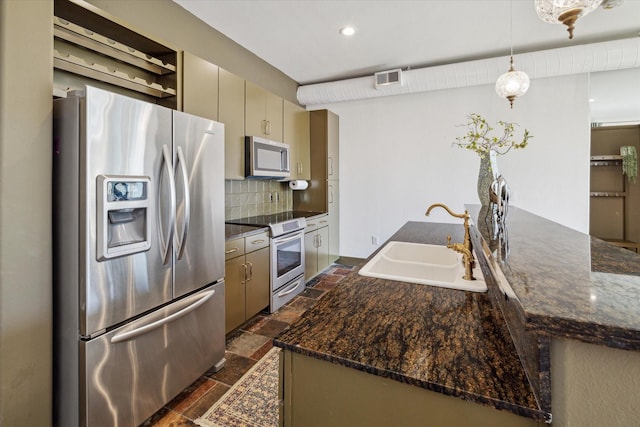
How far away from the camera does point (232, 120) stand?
9.12 feet

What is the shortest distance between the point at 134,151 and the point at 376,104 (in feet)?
A: 11.9

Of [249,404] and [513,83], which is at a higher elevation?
[513,83]

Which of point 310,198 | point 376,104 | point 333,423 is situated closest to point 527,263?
point 333,423

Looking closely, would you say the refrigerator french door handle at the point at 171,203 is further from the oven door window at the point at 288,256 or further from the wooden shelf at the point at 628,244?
the wooden shelf at the point at 628,244

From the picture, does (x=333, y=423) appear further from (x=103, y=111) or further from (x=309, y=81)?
(x=309, y=81)

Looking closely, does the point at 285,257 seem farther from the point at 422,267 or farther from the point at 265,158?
the point at 422,267

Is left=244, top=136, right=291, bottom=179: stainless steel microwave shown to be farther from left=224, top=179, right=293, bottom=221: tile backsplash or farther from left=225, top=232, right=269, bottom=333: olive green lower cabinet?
left=225, top=232, right=269, bottom=333: olive green lower cabinet

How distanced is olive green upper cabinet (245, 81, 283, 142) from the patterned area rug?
2182mm

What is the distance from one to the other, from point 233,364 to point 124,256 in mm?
1192

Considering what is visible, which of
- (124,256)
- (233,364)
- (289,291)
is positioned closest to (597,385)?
(124,256)

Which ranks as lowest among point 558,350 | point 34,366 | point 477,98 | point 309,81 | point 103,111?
point 34,366

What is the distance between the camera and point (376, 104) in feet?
14.4

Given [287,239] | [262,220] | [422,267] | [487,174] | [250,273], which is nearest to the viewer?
[422,267]

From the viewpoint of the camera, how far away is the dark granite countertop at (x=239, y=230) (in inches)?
95.7
